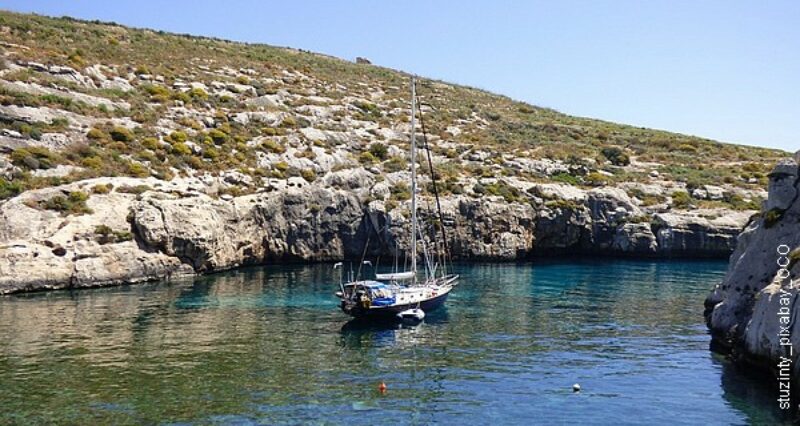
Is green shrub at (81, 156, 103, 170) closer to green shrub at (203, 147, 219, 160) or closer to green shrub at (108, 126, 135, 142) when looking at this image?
green shrub at (108, 126, 135, 142)

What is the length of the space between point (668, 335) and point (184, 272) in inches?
1690

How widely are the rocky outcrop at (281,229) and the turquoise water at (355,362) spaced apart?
438cm

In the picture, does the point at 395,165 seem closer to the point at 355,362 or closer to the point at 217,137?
the point at 217,137

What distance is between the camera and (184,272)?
62844mm

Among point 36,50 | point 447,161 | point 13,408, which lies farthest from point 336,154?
point 13,408

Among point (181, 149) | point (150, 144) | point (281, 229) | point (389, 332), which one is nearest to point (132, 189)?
point (150, 144)

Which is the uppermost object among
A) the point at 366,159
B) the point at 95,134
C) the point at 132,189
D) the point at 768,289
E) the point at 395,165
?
the point at 95,134

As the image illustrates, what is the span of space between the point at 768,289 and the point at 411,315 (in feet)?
66.0

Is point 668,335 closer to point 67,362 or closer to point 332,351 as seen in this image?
point 332,351

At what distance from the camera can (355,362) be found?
3177cm

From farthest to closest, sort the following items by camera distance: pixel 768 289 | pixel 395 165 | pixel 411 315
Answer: pixel 395 165
pixel 411 315
pixel 768 289

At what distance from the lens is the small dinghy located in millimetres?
41219

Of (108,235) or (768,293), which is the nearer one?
(768,293)

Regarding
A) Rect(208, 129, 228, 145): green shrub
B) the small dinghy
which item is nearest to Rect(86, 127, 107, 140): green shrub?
Rect(208, 129, 228, 145): green shrub
